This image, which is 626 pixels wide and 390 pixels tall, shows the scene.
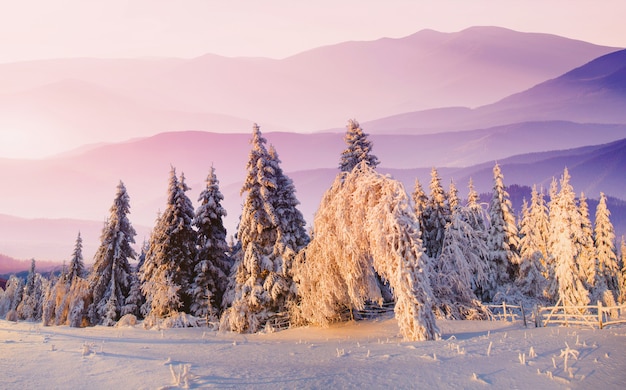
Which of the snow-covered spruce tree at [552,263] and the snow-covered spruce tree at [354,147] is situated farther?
the snow-covered spruce tree at [552,263]

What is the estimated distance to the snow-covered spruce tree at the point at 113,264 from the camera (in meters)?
35.8

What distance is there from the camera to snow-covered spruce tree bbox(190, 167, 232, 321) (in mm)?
30531

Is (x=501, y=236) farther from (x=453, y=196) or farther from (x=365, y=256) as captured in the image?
A: (x=365, y=256)

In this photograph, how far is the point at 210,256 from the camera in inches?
1257

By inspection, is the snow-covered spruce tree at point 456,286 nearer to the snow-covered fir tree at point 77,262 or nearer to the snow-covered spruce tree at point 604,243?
the snow-covered spruce tree at point 604,243

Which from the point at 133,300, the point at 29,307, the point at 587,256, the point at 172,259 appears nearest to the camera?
the point at 172,259

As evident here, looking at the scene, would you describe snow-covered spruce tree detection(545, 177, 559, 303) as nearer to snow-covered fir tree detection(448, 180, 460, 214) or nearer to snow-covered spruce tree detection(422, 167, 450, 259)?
snow-covered fir tree detection(448, 180, 460, 214)

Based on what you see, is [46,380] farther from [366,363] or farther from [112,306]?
[112,306]

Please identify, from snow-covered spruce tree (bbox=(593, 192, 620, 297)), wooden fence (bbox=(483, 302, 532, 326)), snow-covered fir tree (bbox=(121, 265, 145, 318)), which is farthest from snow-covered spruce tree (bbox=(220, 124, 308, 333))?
snow-covered spruce tree (bbox=(593, 192, 620, 297))

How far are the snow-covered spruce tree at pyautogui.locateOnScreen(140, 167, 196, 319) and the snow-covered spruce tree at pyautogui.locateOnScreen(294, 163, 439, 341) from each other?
1089cm

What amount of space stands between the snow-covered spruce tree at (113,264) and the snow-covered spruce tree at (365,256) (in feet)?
65.8

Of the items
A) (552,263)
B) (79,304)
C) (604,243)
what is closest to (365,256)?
(79,304)

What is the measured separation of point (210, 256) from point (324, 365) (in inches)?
849

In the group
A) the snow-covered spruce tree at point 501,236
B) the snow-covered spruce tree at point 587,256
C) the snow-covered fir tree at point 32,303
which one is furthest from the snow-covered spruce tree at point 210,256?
the snow-covered fir tree at point 32,303
